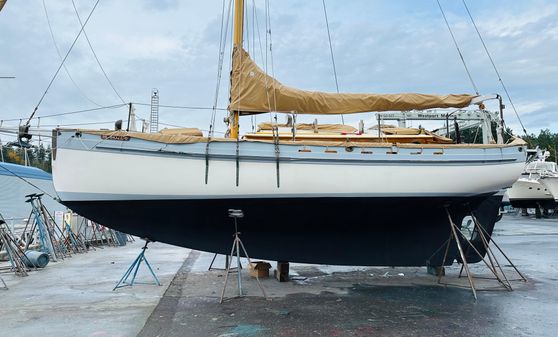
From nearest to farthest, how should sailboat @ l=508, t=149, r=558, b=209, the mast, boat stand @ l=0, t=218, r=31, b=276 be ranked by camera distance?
1. the mast
2. boat stand @ l=0, t=218, r=31, b=276
3. sailboat @ l=508, t=149, r=558, b=209

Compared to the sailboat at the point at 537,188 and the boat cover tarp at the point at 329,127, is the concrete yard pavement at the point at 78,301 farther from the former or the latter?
the sailboat at the point at 537,188

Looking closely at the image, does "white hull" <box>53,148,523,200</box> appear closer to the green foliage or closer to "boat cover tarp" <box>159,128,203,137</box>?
→ "boat cover tarp" <box>159,128,203,137</box>

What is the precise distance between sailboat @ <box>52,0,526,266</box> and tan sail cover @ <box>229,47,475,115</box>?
18 millimetres

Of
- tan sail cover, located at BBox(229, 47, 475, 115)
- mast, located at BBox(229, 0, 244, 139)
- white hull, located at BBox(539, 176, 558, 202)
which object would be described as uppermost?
mast, located at BBox(229, 0, 244, 139)

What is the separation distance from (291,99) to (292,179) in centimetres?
169

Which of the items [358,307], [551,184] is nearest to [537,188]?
[551,184]

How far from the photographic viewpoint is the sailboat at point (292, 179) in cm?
702

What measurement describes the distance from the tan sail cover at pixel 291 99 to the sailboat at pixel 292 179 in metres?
0.02

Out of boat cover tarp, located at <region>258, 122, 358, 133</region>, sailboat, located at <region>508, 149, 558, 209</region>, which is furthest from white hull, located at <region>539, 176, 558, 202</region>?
boat cover tarp, located at <region>258, 122, 358, 133</region>

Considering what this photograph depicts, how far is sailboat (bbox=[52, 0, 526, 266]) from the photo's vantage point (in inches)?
276

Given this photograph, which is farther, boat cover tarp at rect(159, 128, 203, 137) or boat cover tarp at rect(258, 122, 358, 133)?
A: boat cover tarp at rect(258, 122, 358, 133)

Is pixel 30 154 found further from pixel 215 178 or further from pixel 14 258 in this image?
pixel 215 178

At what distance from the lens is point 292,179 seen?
723 cm

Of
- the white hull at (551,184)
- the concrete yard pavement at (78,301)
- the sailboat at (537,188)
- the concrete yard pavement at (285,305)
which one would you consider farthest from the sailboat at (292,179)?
the sailboat at (537,188)
